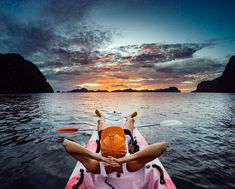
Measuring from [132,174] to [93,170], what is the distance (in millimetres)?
906

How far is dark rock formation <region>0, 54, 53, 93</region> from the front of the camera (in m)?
Answer: 99.4

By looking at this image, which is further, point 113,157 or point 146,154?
point 113,157

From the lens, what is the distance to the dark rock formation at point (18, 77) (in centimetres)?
9938

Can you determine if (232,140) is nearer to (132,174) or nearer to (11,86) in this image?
(132,174)

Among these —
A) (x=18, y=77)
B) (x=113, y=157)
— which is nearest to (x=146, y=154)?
(x=113, y=157)

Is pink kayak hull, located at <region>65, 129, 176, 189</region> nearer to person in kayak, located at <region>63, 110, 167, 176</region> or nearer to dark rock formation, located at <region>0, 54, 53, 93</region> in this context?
person in kayak, located at <region>63, 110, 167, 176</region>

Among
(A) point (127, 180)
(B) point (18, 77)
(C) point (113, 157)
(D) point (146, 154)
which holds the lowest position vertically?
(A) point (127, 180)

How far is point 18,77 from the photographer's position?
112438mm

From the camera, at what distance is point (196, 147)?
784 cm

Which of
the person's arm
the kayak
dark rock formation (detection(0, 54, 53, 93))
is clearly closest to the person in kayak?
the person's arm

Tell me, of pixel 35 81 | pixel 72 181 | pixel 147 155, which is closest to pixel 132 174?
pixel 147 155

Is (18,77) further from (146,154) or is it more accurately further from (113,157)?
(146,154)

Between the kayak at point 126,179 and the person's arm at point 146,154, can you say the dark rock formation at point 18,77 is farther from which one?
the person's arm at point 146,154

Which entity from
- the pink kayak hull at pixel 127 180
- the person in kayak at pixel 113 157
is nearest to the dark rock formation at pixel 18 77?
the pink kayak hull at pixel 127 180
